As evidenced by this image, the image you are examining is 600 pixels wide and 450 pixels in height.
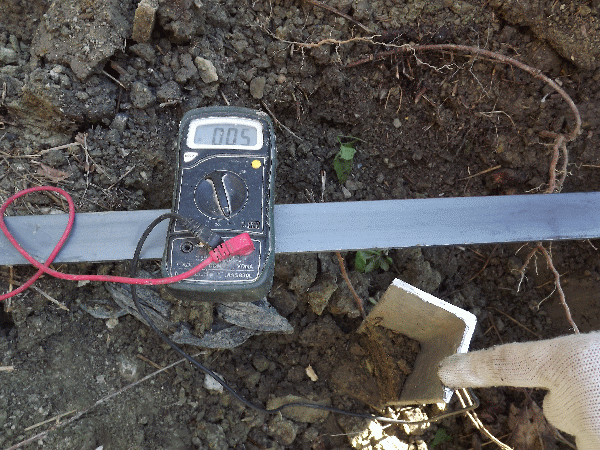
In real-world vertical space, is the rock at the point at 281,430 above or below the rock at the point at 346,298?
below

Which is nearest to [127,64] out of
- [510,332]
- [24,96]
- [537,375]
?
[24,96]

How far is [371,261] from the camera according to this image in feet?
5.86

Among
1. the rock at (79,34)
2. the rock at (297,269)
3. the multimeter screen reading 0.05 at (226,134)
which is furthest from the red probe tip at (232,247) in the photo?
the rock at (79,34)

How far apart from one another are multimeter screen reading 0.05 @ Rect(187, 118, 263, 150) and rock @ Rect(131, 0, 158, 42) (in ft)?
1.44

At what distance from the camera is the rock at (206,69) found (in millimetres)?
1606

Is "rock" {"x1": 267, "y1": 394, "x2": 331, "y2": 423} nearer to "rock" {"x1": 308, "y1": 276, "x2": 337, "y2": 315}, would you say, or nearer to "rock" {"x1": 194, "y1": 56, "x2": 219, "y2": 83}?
"rock" {"x1": 308, "y1": 276, "x2": 337, "y2": 315}

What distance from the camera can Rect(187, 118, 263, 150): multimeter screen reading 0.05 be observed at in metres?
1.29

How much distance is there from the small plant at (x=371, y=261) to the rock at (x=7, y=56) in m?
1.33

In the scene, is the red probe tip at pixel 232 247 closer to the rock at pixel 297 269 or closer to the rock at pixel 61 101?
the rock at pixel 297 269

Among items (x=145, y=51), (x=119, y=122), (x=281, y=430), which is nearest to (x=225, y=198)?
(x=119, y=122)

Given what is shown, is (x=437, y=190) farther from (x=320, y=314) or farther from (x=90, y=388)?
(x=90, y=388)

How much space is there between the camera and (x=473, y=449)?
175cm

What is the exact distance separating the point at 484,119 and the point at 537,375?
106 centimetres

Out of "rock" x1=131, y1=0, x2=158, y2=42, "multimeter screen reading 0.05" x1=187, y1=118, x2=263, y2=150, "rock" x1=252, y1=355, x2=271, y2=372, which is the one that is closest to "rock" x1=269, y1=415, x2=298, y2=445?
"rock" x1=252, y1=355, x2=271, y2=372
